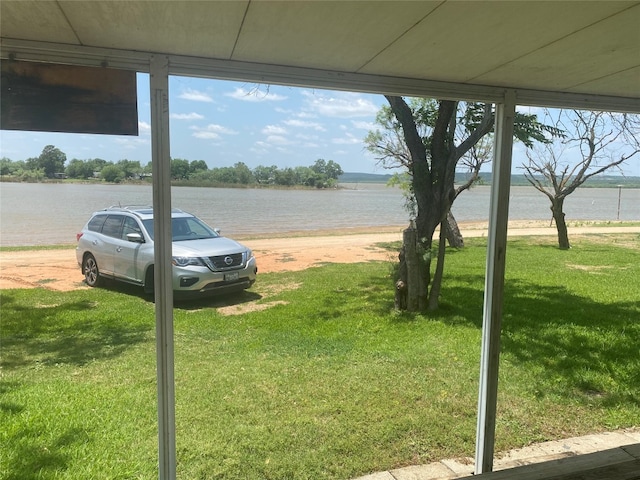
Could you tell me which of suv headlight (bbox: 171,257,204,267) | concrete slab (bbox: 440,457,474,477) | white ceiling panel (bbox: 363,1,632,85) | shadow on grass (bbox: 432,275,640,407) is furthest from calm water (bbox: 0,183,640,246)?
concrete slab (bbox: 440,457,474,477)

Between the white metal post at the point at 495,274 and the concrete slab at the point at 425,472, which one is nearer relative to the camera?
the white metal post at the point at 495,274

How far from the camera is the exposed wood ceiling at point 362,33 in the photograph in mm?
1013

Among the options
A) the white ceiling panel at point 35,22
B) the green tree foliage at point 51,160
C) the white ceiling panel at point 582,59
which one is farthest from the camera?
the green tree foliage at point 51,160

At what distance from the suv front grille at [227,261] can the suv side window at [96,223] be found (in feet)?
3.67

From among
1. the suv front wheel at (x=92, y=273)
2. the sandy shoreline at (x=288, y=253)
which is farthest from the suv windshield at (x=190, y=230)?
the sandy shoreline at (x=288, y=253)

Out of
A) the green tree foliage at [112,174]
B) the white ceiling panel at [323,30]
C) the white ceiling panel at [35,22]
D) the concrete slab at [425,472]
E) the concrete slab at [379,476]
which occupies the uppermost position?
the white ceiling panel at [323,30]

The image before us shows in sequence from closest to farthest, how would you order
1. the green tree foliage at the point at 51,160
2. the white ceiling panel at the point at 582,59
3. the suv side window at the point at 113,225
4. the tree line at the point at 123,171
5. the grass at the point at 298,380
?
the white ceiling panel at the point at 582,59 → the grass at the point at 298,380 → the green tree foliage at the point at 51,160 → the tree line at the point at 123,171 → the suv side window at the point at 113,225

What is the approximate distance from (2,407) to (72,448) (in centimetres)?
87

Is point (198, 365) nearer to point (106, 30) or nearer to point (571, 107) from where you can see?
point (106, 30)

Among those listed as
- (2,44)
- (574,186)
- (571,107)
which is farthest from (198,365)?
(574,186)

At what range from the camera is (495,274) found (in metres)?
1.87

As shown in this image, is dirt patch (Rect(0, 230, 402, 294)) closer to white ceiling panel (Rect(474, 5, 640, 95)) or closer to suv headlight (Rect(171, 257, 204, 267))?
suv headlight (Rect(171, 257, 204, 267))

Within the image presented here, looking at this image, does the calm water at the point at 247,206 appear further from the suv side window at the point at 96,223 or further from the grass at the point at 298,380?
the grass at the point at 298,380

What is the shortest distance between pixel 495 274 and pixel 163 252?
1.39 metres
